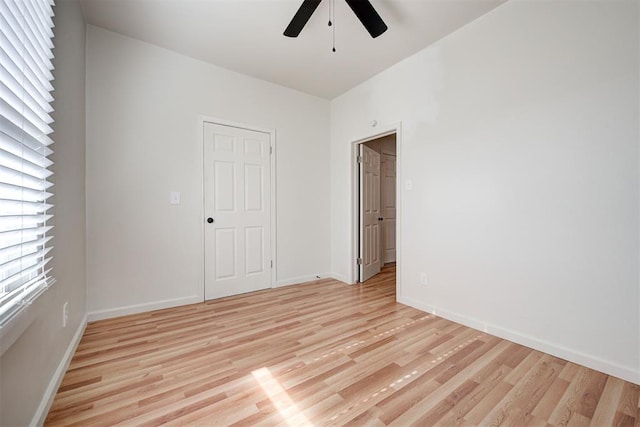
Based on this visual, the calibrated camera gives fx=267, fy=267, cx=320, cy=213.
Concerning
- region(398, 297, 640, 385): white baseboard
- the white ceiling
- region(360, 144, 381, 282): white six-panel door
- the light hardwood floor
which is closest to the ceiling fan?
the white ceiling

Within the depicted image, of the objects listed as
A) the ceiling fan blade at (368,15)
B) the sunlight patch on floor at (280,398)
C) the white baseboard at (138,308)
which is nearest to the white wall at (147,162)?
the white baseboard at (138,308)

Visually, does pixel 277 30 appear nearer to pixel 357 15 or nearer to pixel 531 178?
pixel 357 15

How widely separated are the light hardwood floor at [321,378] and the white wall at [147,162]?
1.26 feet

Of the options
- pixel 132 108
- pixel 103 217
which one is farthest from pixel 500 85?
pixel 103 217

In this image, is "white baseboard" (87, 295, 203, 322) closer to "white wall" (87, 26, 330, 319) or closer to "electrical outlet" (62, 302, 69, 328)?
"white wall" (87, 26, 330, 319)

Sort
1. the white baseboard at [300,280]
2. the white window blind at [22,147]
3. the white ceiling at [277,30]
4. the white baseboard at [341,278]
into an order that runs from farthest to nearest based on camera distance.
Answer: the white baseboard at [341,278] → the white baseboard at [300,280] → the white ceiling at [277,30] → the white window blind at [22,147]

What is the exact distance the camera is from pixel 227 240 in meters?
3.21

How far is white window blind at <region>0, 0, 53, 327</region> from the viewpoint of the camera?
0.96 m

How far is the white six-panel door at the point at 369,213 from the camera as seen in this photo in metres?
3.79

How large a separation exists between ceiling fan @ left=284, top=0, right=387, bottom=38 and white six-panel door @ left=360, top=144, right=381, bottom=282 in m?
1.78

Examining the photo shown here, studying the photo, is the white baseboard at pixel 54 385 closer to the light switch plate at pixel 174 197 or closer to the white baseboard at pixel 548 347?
the light switch plate at pixel 174 197

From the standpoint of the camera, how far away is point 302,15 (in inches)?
77.0

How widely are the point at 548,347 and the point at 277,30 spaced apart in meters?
3.42

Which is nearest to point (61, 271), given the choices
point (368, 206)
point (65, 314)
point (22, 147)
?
point (65, 314)
